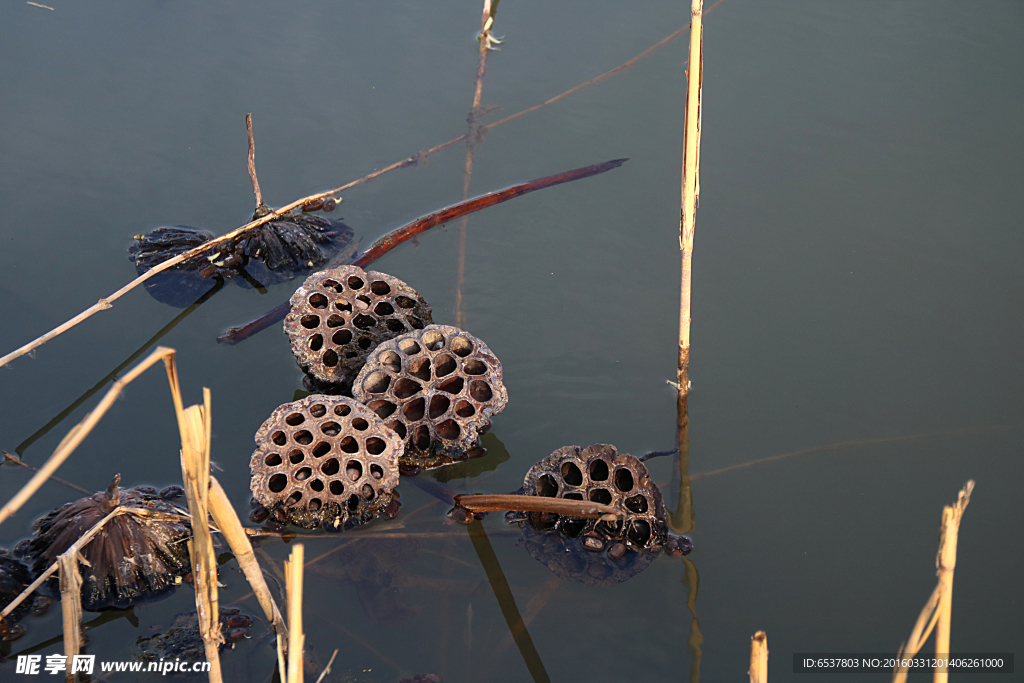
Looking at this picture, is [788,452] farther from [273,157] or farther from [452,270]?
[273,157]

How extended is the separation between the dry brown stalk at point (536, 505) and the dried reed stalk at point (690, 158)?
78cm

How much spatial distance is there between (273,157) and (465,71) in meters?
1.30

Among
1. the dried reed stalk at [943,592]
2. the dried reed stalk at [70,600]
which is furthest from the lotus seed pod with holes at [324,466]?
the dried reed stalk at [943,592]

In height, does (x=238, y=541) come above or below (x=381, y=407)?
below

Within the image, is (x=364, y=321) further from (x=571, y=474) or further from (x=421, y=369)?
(x=571, y=474)

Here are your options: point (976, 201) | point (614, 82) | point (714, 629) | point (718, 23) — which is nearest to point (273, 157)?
point (614, 82)

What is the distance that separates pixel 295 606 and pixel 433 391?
1.46 metres

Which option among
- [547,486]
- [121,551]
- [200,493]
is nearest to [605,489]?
[547,486]

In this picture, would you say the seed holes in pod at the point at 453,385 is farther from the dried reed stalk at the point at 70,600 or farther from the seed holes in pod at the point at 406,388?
the dried reed stalk at the point at 70,600

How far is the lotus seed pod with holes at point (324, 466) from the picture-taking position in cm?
272

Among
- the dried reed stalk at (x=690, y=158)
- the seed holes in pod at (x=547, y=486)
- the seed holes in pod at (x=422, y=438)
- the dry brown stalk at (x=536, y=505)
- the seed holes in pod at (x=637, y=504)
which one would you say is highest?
the dried reed stalk at (x=690, y=158)

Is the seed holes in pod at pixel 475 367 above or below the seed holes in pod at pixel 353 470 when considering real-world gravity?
above

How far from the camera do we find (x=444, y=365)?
308 centimetres

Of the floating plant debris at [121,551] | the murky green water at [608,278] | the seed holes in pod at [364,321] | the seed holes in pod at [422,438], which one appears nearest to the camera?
the floating plant debris at [121,551]
